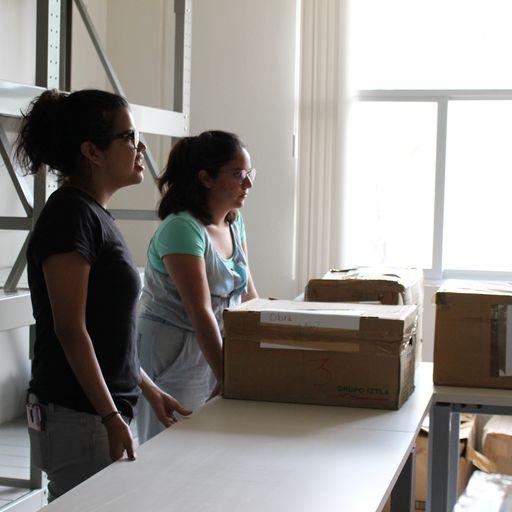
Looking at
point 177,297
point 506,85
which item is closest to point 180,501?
point 177,297

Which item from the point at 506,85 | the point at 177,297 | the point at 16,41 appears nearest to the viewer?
the point at 177,297

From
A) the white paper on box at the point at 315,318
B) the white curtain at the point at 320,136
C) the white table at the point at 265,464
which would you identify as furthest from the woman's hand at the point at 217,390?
the white curtain at the point at 320,136

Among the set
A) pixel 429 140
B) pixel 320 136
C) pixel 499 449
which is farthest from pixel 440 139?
pixel 499 449

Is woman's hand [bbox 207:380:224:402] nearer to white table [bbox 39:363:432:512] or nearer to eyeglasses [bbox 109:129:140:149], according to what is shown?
white table [bbox 39:363:432:512]

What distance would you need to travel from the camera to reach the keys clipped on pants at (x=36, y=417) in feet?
5.32

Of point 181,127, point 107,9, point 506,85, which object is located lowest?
point 181,127

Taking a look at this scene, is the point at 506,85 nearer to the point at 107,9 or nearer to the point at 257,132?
the point at 257,132

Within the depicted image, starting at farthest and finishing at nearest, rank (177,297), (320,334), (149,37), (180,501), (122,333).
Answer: (149,37) → (177,297) → (320,334) → (122,333) → (180,501)

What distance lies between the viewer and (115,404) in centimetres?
167

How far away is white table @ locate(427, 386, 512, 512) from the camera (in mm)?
2107

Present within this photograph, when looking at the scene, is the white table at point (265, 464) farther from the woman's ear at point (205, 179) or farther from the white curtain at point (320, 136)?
the white curtain at point (320, 136)

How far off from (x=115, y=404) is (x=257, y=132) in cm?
329

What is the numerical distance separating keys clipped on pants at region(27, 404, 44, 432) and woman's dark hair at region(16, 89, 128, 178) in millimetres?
443

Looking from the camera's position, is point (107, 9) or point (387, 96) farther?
point (107, 9)
